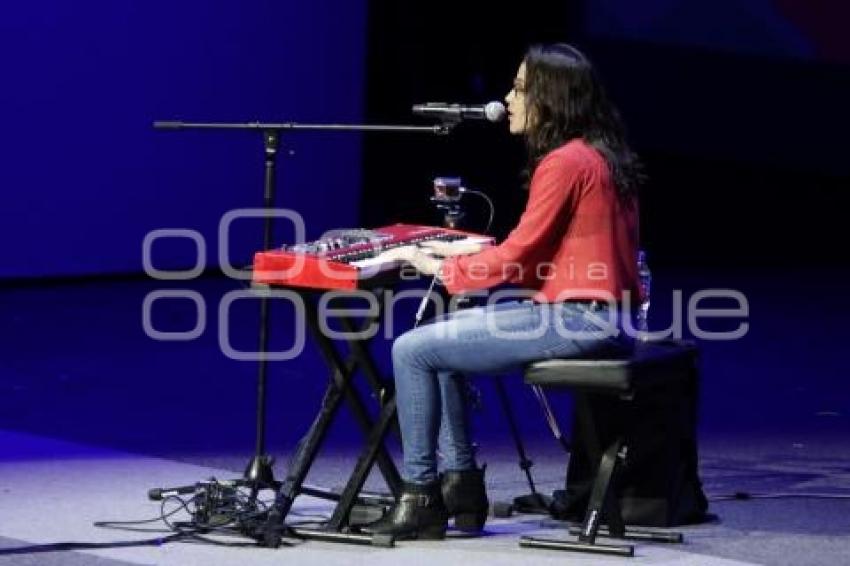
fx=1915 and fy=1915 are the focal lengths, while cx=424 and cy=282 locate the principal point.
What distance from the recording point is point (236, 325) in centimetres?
870

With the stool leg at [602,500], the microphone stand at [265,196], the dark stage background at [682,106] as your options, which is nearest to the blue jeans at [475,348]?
the stool leg at [602,500]

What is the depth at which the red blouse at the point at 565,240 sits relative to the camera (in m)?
4.82

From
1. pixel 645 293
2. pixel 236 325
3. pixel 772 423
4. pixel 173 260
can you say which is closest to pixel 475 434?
pixel 772 423

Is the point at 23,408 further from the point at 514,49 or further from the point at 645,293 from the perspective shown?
the point at 514,49

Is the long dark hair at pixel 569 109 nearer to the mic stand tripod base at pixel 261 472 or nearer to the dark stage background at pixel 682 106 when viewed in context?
the mic stand tripod base at pixel 261 472

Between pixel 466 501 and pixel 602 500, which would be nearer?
pixel 602 500

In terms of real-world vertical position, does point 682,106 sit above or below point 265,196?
above

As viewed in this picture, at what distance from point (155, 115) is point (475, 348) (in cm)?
504

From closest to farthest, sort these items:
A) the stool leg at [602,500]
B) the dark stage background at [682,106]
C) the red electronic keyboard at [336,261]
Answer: the red electronic keyboard at [336,261]
the stool leg at [602,500]
the dark stage background at [682,106]

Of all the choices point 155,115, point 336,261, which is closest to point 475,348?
point 336,261

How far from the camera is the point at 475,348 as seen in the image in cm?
491

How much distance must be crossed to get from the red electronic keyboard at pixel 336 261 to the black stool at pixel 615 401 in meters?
0.46

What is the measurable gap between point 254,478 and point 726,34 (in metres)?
5.53

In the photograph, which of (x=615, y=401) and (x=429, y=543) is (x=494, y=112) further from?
(x=429, y=543)
